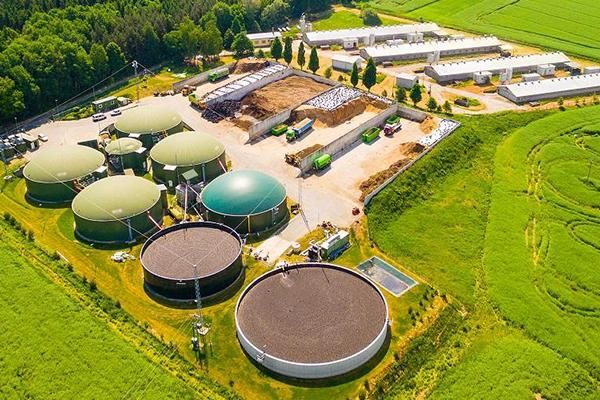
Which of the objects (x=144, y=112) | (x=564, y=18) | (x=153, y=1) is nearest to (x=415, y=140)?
(x=144, y=112)

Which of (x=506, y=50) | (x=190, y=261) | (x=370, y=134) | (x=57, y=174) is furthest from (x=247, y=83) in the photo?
(x=506, y=50)

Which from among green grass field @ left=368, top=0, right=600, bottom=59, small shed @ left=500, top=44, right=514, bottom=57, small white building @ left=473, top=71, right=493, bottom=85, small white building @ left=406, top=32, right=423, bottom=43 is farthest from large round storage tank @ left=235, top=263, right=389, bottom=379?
green grass field @ left=368, top=0, right=600, bottom=59

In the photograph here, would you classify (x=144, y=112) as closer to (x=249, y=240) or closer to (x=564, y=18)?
(x=249, y=240)

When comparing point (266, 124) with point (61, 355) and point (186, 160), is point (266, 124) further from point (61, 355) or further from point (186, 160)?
point (61, 355)

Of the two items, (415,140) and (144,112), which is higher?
(144,112)

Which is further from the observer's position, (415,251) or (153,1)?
(153,1)

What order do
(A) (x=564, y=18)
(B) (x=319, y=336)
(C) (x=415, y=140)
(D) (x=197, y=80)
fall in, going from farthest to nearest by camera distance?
(A) (x=564, y=18), (D) (x=197, y=80), (C) (x=415, y=140), (B) (x=319, y=336)
